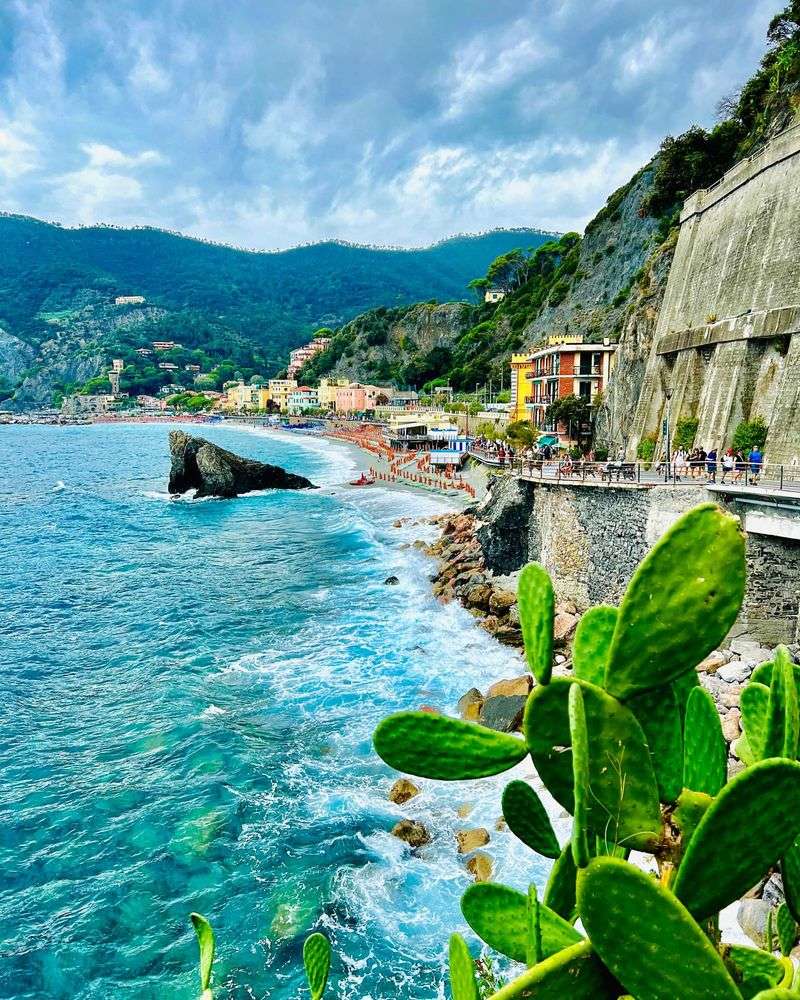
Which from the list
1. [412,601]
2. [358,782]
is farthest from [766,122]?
[358,782]

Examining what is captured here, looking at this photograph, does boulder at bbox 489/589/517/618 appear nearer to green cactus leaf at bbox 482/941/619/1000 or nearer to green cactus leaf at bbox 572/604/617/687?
green cactus leaf at bbox 572/604/617/687

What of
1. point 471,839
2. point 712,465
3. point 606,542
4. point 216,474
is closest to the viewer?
point 471,839

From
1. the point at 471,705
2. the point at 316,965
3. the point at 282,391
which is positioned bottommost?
the point at 471,705

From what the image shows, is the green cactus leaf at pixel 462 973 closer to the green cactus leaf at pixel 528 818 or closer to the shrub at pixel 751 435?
the green cactus leaf at pixel 528 818

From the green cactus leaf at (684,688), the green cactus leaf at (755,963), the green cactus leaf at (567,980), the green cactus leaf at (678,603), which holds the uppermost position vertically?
the green cactus leaf at (678,603)

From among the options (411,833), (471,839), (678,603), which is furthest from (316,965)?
(411,833)

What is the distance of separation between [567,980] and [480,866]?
10.7 metres

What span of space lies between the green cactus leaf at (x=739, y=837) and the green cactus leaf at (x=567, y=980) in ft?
0.92

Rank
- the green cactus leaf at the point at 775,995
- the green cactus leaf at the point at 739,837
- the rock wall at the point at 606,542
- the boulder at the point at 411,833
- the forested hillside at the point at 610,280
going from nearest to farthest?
1. the green cactus leaf at the point at 775,995
2. the green cactus leaf at the point at 739,837
3. the boulder at the point at 411,833
4. the rock wall at the point at 606,542
5. the forested hillside at the point at 610,280

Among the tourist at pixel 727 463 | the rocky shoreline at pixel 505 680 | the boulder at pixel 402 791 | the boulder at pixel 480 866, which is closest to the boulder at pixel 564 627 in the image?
the rocky shoreline at pixel 505 680

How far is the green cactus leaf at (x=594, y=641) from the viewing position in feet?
8.04

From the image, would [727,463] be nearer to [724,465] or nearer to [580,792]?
[724,465]

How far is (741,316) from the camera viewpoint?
21453mm

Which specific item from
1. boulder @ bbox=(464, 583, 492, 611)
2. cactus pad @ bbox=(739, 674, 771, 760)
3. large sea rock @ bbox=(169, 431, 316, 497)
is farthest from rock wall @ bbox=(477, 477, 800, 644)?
large sea rock @ bbox=(169, 431, 316, 497)
